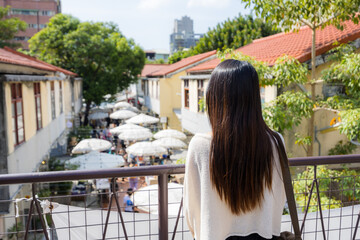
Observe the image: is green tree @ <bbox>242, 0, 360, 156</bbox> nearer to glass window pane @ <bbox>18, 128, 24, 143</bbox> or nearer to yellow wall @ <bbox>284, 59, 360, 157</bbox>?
yellow wall @ <bbox>284, 59, 360, 157</bbox>

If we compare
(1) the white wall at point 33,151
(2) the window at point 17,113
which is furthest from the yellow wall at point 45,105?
(2) the window at point 17,113

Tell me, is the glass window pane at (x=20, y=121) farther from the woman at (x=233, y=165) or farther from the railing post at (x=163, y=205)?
the woman at (x=233, y=165)

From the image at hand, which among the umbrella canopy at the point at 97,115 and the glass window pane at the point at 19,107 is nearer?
the glass window pane at the point at 19,107

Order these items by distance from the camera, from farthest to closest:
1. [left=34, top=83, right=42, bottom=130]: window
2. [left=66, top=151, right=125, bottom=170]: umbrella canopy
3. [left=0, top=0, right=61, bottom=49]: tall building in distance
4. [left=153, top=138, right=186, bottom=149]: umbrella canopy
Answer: [left=0, top=0, right=61, bottom=49]: tall building in distance < [left=153, top=138, right=186, bottom=149]: umbrella canopy < [left=66, top=151, right=125, bottom=170]: umbrella canopy < [left=34, top=83, right=42, bottom=130]: window

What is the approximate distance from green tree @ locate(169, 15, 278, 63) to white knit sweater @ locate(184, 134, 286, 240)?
26.5 metres

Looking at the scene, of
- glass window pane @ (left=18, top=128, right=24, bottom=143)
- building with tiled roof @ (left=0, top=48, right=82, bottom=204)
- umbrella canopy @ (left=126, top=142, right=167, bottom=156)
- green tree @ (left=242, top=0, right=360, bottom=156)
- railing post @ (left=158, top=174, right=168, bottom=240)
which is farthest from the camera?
umbrella canopy @ (left=126, top=142, right=167, bottom=156)

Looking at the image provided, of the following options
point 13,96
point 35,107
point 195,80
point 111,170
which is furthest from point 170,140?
point 111,170

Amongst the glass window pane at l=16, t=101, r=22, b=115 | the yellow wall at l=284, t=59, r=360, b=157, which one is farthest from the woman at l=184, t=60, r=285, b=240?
the glass window pane at l=16, t=101, r=22, b=115

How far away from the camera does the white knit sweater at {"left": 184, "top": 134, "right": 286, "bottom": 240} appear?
4.92 ft

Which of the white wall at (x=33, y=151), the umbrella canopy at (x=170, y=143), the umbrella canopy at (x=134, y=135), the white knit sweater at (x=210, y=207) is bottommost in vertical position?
the umbrella canopy at (x=170, y=143)

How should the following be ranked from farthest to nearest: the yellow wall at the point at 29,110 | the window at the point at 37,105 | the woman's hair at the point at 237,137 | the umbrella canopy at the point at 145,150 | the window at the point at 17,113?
the umbrella canopy at the point at 145,150, the window at the point at 37,105, the yellow wall at the point at 29,110, the window at the point at 17,113, the woman's hair at the point at 237,137

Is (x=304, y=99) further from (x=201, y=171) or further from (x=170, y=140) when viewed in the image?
(x=170, y=140)

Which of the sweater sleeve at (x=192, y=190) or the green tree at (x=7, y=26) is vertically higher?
the green tree at (x=7, y=26)

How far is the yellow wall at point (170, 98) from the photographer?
2480 cm
